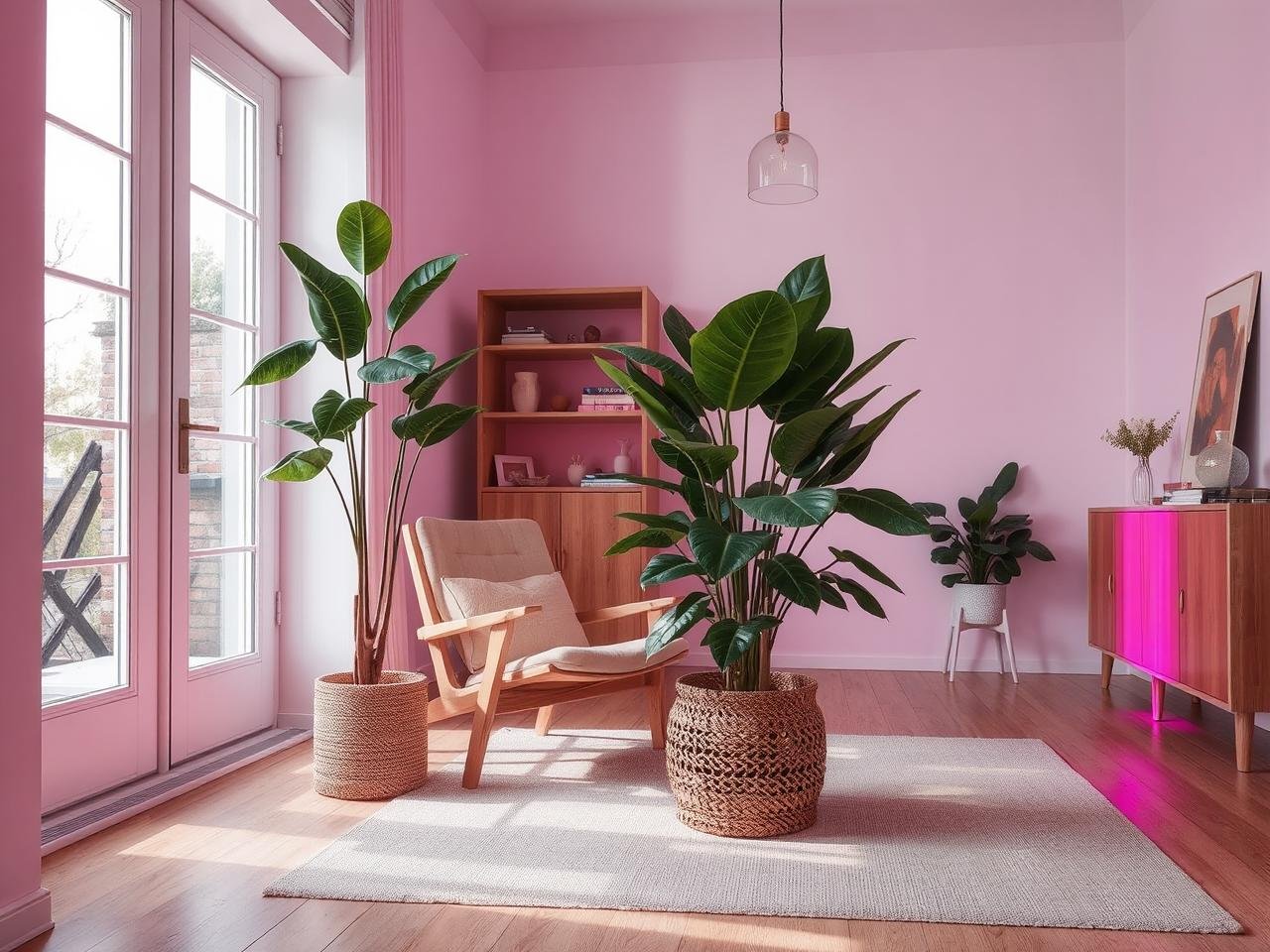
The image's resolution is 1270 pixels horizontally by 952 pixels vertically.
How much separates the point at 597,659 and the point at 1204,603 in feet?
6.65

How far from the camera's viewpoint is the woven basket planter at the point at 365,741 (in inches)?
117

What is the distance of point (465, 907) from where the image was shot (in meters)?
2.22

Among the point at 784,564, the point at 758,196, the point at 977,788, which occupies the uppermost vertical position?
the point at 758,196

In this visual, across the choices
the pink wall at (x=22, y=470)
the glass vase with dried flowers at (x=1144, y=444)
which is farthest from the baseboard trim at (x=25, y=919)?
the glass vase with dried flowers at (x=1144, y=444)

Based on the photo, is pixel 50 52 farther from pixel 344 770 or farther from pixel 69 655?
pixel 344 770

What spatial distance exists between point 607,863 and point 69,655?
5.16ft

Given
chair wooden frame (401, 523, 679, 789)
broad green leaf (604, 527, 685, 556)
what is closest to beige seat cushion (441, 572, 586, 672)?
chair wooden frame (401, 523, 679, 789)

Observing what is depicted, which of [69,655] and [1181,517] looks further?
[1181,517]

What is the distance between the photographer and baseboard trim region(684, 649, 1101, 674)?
529 centimetres

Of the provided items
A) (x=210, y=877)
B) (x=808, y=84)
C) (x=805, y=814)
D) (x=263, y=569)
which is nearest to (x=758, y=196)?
(x=808, y=84)

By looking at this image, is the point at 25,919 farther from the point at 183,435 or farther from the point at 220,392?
the point at 220,392

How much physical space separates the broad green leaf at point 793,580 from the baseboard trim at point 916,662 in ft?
9.26

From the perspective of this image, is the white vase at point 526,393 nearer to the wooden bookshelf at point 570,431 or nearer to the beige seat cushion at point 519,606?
the wooden bookshelf at point 570,431

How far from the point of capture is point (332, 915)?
216 centimetres
